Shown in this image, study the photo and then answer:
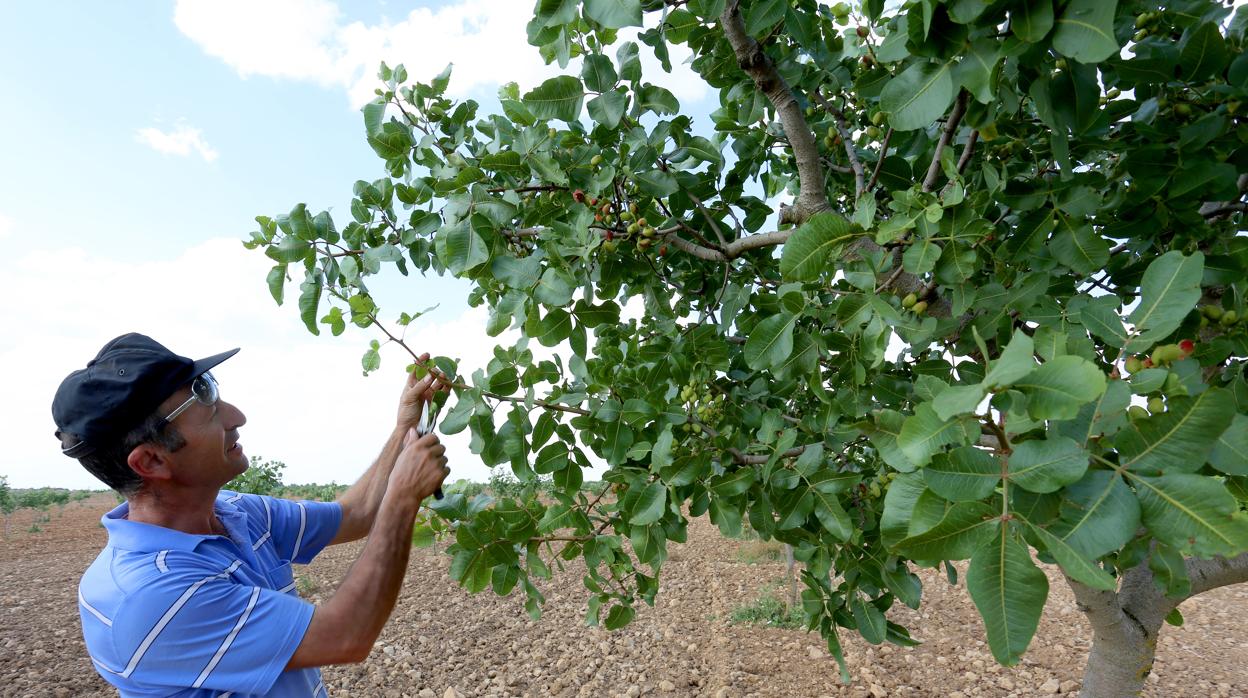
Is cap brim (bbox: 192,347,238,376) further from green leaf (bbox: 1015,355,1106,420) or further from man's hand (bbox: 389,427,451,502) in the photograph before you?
green leaf (bbox: 1015,355,1106,420)

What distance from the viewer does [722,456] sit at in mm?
1812

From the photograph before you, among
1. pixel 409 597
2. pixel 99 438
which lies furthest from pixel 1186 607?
pixel 99 438

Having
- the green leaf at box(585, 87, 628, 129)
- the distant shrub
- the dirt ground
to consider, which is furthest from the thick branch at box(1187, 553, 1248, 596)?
the distant shrub

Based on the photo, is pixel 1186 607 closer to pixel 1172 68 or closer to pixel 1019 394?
pixel 1172 68

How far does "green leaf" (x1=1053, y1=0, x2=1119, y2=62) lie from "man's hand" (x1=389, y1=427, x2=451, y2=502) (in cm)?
159

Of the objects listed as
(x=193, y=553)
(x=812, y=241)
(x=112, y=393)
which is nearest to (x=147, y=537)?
(x=193, y=553)

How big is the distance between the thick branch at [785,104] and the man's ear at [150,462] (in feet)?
6.15

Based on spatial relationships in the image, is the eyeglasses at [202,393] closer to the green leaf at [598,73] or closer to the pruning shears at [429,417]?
the pruning shears at [429,417]

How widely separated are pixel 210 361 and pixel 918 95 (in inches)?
81.6

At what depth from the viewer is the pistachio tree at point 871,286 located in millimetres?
875

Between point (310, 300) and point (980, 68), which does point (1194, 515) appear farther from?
point (310, 300)

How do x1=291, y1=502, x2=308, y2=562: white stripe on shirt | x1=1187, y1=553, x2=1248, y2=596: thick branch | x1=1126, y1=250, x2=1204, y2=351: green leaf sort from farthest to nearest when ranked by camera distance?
x1=291, y1=502, x2=308, y2=562: white stripe on shirt, x1=1187, y1=553, x2=1248, y2=596: thick branch, x1=1126, y1=250, x2=1204, y2=351: green leaf

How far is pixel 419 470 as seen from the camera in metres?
1.80

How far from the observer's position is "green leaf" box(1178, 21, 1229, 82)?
4.58ft
